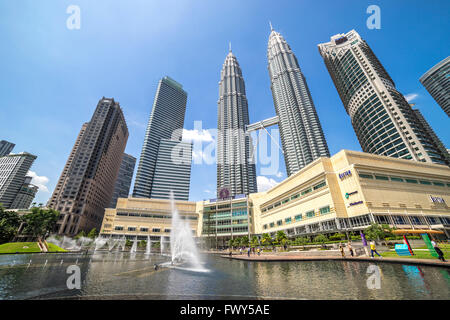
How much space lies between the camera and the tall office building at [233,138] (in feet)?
449

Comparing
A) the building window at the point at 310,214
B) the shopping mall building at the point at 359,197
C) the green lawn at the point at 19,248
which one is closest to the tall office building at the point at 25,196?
the green lawn at the point at 19,248

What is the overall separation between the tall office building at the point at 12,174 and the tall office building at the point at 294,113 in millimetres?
197138

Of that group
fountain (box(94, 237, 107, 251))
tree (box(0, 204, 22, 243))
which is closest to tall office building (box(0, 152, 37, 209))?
fountain (box(94, 237, 107, 251))

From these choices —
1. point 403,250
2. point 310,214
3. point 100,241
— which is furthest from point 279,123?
point 100,241

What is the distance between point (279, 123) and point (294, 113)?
1250cm

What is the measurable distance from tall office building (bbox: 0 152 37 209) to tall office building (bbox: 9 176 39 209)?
300cm

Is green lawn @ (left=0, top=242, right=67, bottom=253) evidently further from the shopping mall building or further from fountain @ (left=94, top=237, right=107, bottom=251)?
the shopping mall building

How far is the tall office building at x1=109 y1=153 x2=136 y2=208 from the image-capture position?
6225 inches

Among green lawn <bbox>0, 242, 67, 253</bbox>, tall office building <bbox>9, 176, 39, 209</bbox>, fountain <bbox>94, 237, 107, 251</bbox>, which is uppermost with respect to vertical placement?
tall office building <bbox>9, 176, 39, 209</bbox>

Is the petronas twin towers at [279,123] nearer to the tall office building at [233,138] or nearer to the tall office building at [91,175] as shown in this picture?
the tall office building at [233,138]

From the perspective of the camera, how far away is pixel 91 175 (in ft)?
339

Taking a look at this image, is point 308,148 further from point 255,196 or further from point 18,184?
point 18,184

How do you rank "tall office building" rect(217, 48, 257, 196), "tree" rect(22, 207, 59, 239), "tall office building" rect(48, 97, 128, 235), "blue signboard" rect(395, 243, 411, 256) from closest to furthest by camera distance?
1. "blue signboard" rect(395, 243, 411, 256)
2. "tree" rect(22, 207, 59, 239)
3. "tall office building" rect(48, 97, 128, 235)
4. "tall office building" rect(217, 48, 257, 196)

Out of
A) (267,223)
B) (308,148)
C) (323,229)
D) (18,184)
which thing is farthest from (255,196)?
(18,184)
